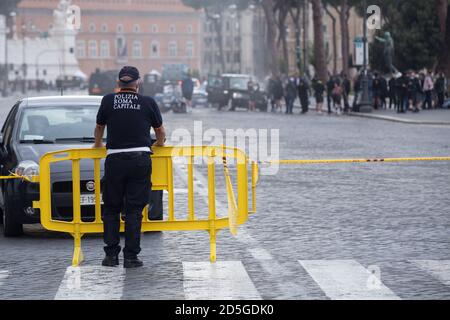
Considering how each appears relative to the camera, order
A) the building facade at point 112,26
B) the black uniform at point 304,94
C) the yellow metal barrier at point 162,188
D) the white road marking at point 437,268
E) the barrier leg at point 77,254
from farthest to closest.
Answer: the building facade at point 112,26 < the black uniform at point 304,94 < the yellow metal barrier at point 162,188 < the barrier leg at point 77,254 < the white road marking at point 437,268

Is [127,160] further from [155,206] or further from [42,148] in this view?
[42,148]

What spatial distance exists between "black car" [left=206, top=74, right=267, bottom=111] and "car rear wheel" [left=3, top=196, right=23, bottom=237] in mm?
49374

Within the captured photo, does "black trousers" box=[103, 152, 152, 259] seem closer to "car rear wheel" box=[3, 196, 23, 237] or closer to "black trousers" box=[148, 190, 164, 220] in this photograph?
"black trousers" box=[148, 190, 164, 220]

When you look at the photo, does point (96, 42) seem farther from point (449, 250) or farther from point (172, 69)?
point (449, 250)

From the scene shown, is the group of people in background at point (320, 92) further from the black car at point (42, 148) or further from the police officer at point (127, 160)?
the police officer at point (127, 160)

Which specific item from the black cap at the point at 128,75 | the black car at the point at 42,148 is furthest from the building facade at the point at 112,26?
the black cap at the point at 128,75

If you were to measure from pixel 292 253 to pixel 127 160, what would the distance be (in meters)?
1.88

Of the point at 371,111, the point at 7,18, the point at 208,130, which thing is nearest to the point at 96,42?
the point at 7,18

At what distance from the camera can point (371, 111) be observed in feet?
172

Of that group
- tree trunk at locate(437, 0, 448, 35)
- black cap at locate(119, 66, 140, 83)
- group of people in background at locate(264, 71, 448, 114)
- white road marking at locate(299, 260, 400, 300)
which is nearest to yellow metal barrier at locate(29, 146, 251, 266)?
black cap at locate(119, 66, 140, 83)

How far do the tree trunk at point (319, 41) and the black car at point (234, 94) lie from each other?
3.30 meters

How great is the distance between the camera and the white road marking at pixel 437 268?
10.2 m

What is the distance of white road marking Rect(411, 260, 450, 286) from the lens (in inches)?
403
